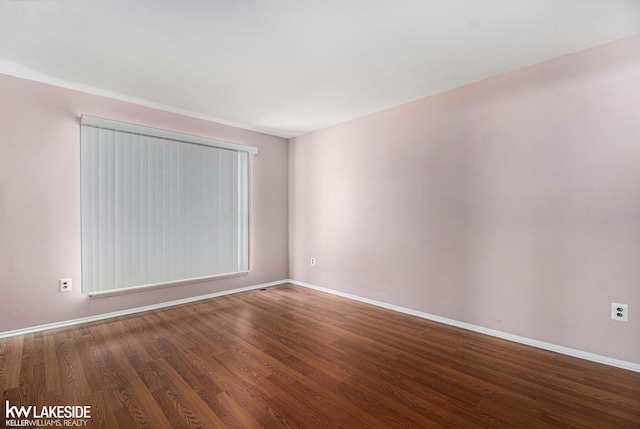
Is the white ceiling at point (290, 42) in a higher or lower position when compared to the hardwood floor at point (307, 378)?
higher

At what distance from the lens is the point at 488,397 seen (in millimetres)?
1791

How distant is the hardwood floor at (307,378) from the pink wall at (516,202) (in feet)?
1.26

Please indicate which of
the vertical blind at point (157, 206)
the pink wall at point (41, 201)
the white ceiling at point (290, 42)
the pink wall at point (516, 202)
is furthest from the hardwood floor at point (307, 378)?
the white ceiling at point (290, 42)

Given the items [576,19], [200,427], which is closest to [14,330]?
[200,427]

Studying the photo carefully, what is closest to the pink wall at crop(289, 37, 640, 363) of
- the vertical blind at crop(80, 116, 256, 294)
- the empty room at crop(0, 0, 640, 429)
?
the empty room at crop(0, 0, 640, 429)

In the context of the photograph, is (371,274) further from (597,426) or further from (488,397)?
(597,426)

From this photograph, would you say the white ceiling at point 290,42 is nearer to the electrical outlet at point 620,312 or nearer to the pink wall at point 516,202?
the pink wall at point 516,202

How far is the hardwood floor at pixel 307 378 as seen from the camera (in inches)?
63.7

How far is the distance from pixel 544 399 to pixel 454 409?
2.01 ft

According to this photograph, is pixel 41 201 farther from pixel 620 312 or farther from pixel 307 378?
pixel 620 312

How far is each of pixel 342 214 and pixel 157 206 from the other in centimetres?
241

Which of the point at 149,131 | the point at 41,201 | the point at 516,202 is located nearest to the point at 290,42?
the point at 149,131

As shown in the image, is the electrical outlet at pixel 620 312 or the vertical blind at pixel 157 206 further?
the vertical blind at pixel 157 206

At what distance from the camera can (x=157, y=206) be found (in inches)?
136
